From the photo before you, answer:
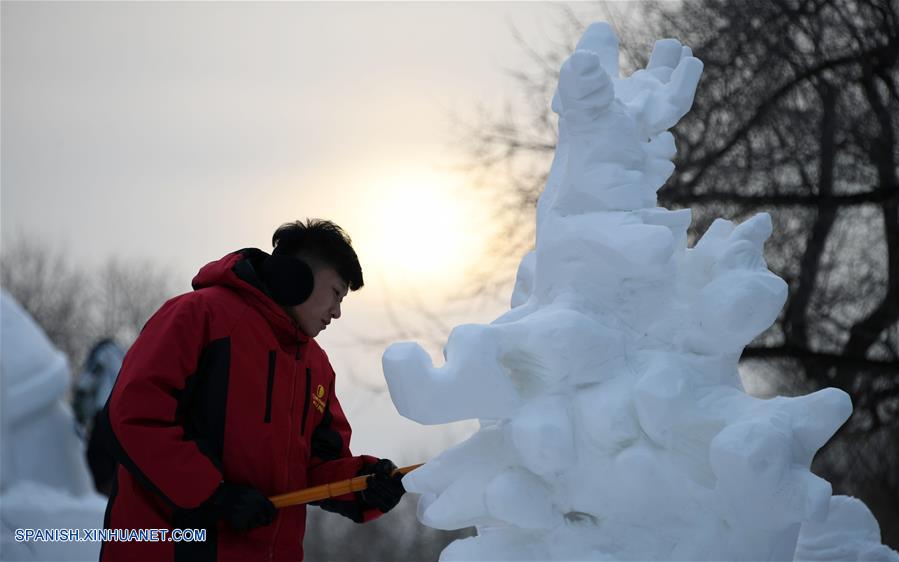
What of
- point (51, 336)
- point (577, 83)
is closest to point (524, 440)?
point (577, 83)

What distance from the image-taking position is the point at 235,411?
3363 mm

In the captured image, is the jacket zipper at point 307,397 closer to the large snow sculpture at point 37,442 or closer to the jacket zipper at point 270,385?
the jacket zipper at point 270,385

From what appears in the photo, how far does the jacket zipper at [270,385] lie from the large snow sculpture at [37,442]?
11.6ft

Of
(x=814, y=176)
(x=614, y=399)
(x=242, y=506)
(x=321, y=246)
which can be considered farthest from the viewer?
(x=814, y=176)

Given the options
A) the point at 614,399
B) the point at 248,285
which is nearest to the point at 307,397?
the point at 248,285

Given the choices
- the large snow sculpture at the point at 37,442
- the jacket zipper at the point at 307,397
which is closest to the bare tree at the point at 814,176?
the large snow sculpture at the point at 37,442

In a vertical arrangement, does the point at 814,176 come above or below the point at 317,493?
above

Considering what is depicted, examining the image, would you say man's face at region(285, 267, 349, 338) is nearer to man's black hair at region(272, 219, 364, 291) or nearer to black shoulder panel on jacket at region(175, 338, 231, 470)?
man's black hair at region(272, 219, 364, 291)

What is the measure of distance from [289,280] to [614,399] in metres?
1.07

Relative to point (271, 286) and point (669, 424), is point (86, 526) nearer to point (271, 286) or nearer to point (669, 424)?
point (271, 286)

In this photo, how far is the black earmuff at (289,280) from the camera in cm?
350

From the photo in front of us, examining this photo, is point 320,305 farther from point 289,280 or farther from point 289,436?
point 289,436

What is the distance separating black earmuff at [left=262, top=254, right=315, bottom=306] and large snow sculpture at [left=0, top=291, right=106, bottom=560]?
357 cm

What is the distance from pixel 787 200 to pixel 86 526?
5.17 meters
